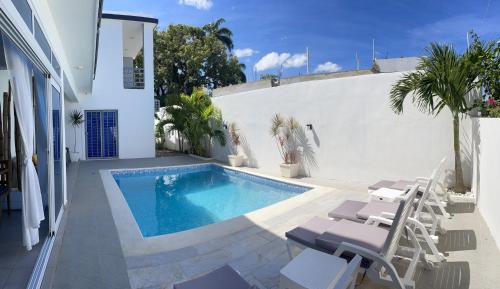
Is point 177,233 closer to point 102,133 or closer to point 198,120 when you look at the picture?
point 198,120

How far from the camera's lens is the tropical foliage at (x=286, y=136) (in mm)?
11133

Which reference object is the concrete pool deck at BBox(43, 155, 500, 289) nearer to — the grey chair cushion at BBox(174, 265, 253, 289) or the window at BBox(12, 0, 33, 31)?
the grey chair cushion at BBox(174, 265, 253, 289)

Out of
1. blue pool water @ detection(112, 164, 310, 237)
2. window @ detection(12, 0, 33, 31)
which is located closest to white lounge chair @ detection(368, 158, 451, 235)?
blue pool water @ detection(112, 164, 310, 237)

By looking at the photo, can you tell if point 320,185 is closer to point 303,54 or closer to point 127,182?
point 127,182

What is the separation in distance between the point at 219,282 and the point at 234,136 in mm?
11598

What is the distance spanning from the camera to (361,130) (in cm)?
923

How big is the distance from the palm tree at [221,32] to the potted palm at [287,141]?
73.9 feet

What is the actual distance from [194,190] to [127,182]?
3.09m

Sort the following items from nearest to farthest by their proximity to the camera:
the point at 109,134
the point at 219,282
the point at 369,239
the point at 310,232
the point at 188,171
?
the point at 219,282, the point at 369,239, the point at 310,232, the point at 188,171, the point at 109,134

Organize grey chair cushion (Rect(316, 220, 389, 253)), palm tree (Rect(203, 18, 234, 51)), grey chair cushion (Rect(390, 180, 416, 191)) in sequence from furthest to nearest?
1. palm tree (Rect(203, 18, 234, 51))
2. grey chair cushion (Rect(390, 180, 416, 191))
3. grey chair cushion (Rect(316, 220, 389, 253))

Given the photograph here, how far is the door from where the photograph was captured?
16.7 meters

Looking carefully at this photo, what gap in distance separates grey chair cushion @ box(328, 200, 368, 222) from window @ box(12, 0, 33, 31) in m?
4.54

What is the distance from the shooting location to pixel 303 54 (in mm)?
30078

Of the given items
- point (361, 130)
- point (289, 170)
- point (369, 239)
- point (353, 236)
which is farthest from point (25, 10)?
point (289, 170)
